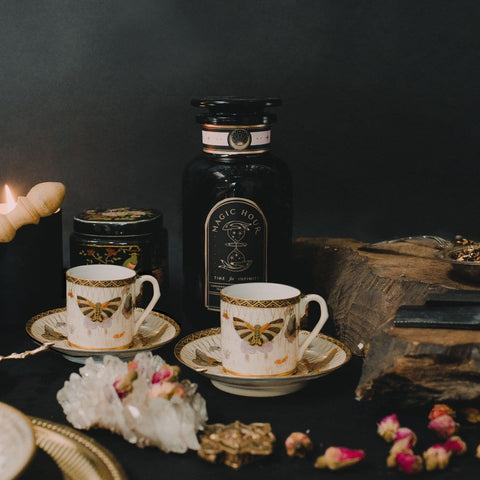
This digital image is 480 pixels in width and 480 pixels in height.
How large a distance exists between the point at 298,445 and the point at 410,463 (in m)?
0.12

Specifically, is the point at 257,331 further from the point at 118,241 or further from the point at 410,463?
the point at 118,241

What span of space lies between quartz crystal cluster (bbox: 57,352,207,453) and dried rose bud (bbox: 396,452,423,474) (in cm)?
21

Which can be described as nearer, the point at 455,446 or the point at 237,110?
the point at 455,446

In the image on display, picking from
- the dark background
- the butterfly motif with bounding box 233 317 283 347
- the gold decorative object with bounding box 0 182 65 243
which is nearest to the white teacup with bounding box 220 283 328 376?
the butterfly motif with bounding box 233 317 283 347

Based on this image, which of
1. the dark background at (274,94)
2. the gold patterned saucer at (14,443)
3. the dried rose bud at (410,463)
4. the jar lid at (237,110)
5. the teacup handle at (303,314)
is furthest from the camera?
the dark background at (274,94)

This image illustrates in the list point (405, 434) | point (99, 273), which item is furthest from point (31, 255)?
point (405, 434)

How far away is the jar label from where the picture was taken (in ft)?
4.43

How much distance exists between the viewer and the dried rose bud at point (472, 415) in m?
1.08

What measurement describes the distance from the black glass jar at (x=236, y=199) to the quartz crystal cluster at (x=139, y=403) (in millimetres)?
323

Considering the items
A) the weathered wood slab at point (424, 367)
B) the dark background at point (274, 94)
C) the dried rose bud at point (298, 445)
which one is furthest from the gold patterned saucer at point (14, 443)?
the dark background at point (274, 94)

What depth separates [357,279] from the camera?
1366 mm

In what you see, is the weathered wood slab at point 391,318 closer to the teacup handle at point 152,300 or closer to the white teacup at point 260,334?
the white teacup at point 260,334

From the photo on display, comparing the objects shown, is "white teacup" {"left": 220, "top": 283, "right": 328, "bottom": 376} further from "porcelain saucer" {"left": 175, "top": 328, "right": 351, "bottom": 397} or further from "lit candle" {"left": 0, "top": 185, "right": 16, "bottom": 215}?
"lit candle" {"left": 0, "top": 185, "right": 16, "bottom": 215}

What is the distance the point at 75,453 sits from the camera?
0.96 metres
